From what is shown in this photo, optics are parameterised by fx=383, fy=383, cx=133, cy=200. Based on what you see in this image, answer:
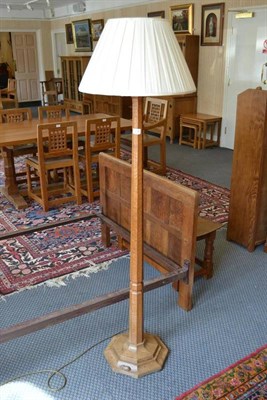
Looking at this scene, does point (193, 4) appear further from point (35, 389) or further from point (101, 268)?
point (35, 389)

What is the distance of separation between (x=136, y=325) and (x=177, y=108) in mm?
5067

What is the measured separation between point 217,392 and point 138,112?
1309 millimetres

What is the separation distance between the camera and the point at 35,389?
1.79 m

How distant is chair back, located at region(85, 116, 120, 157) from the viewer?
384 centimetres

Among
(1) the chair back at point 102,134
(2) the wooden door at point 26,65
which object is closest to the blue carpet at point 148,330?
(1) the chair back at point 102,134

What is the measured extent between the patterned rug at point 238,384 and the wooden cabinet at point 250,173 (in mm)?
1209

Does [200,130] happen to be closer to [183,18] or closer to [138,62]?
[183,18]

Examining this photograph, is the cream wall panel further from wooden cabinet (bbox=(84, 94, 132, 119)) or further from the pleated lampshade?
the pleated lampshade

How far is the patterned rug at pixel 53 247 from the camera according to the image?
271cm

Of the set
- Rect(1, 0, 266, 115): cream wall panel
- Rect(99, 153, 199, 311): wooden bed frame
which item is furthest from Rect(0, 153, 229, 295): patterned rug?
Rect(1, 0, 266, 115): cream wall panel

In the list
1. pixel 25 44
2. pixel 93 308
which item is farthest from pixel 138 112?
pixel 25 44

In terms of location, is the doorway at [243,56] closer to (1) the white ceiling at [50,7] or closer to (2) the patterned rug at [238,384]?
(1) the white ceiling at [50,7]

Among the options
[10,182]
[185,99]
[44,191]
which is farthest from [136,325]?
[185,99]

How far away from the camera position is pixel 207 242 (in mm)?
2568
